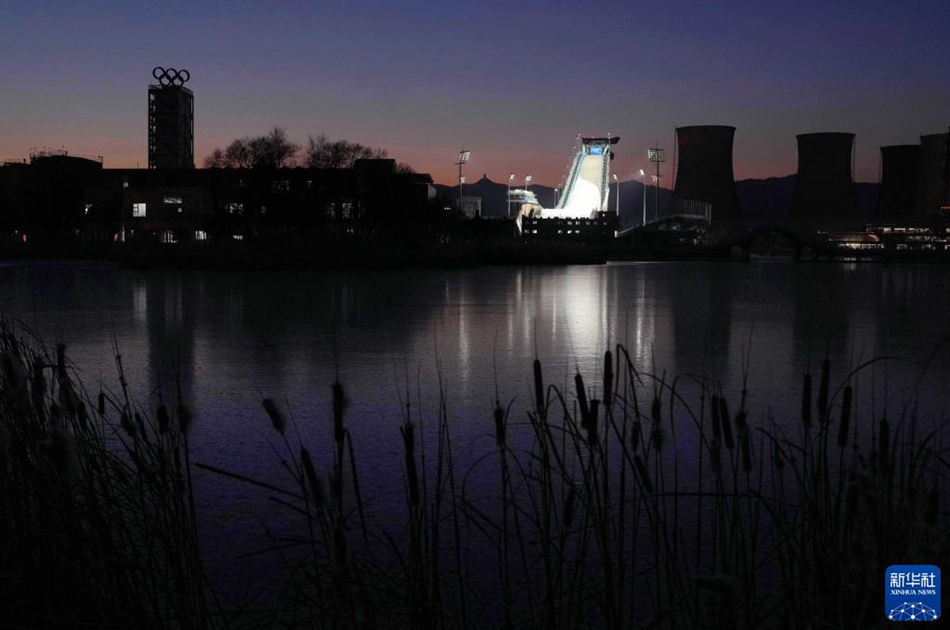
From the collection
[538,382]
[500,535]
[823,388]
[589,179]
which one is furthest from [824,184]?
[538,382]

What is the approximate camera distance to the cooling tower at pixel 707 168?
131375 mm

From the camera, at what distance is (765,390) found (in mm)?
7777

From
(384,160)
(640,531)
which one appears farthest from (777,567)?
(384,160)

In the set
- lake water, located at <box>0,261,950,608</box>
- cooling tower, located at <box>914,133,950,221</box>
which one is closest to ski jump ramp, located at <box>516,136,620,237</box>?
cooling tower, located at <box>914,133,950,221</box>

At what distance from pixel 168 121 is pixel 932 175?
112910 millimetres

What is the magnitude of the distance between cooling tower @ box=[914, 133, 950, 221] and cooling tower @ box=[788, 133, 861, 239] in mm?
10016

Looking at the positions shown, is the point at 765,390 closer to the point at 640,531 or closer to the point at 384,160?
the point at 640,531

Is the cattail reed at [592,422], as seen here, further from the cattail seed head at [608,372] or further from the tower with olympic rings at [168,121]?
the tower with olympic rings at [168,121]

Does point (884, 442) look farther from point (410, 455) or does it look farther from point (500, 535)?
point (500, 535)

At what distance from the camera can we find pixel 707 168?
134000 mm

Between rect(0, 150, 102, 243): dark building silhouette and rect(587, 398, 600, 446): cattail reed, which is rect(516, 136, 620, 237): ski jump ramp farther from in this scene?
rect(587, 398, 600, 446): cattail reed

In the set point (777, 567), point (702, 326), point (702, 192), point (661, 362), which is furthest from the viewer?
point (702, 192)

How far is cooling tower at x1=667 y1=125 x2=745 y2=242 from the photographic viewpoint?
5172 inches

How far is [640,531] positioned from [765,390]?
422cm
